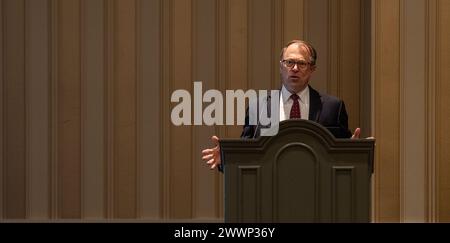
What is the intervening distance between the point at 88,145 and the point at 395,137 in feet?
6.81

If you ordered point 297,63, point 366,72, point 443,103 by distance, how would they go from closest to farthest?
point 297,63 < point 443,103 < point 366,72

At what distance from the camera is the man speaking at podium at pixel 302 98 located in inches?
122

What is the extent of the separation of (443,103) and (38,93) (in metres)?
2.73

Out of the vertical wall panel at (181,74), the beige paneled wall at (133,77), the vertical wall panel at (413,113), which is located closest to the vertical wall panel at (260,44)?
the beige paneled wall at (133,77)

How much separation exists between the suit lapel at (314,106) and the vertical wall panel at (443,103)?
163 cm

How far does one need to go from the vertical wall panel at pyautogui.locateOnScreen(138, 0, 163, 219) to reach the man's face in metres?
1.68

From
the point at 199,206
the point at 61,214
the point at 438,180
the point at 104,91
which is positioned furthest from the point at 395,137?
the point at 61,214

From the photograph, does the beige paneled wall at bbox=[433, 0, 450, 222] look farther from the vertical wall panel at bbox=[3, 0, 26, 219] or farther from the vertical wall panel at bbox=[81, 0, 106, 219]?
the vertical wall panel at bbox=[3, 0, 26, 219]

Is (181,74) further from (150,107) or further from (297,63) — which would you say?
(297,63)

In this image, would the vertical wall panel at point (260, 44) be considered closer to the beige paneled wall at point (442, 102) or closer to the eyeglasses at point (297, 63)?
the beige paneled wall at point (442, 102)

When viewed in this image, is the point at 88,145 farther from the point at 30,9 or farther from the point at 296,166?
the point at 296,166

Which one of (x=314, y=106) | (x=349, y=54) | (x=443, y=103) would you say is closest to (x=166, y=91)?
(x=349, y=54)

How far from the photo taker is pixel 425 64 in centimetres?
448

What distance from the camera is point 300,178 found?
248 centimetres
